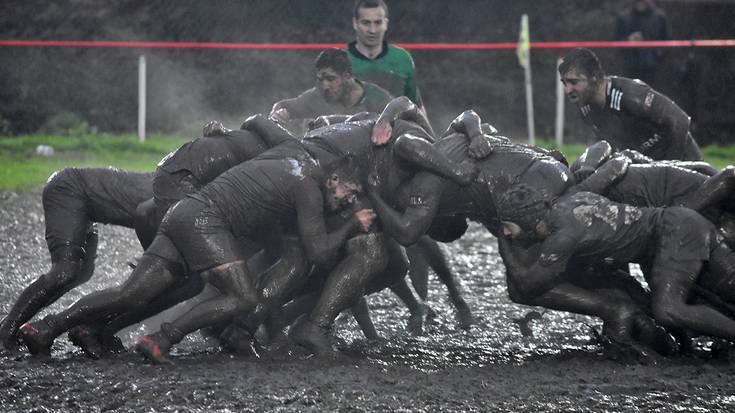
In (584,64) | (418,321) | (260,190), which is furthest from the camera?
(584,64)

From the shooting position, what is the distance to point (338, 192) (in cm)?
702

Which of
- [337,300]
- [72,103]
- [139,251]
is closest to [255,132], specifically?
[337,300]

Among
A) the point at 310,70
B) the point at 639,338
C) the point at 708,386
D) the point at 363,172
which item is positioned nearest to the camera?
the point at 708,386

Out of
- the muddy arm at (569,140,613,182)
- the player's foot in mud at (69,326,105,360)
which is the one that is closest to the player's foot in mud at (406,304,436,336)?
the muddy arm at (569,140,613,182)

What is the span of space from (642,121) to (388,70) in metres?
2.11

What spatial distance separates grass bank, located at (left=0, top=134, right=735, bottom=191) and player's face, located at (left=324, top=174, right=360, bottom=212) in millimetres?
6576

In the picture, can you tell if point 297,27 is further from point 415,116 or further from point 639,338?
point 639,338

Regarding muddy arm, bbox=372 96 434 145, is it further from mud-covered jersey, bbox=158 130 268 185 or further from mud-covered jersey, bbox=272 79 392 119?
mud-covered jersey, bbox=272 79 392 119

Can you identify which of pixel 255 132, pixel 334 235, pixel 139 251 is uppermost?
pixel 255 132

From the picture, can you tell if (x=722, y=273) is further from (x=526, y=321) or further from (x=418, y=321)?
(x=418, y=321)

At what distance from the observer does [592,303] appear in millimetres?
6941

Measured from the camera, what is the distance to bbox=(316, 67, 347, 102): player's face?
331 inches

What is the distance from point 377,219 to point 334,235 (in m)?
0.33

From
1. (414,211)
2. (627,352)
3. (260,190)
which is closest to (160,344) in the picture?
(260,190)
